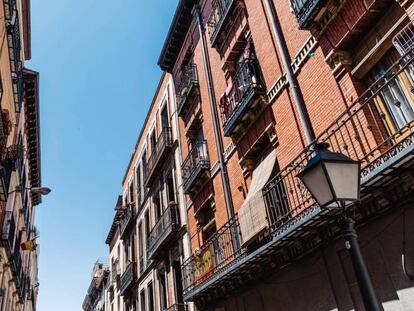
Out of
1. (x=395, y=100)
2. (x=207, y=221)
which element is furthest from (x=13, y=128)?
(x=395, y=100)

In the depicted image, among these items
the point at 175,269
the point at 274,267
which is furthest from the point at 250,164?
the point at 175,269

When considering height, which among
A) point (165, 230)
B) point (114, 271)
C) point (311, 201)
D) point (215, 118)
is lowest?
point (311, 201)

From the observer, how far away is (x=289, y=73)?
26.7ft

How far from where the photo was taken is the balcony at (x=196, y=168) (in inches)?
491

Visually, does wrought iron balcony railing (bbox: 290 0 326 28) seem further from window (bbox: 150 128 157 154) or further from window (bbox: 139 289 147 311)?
window (bbox: 139 289 147 311)

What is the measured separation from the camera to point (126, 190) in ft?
85.2

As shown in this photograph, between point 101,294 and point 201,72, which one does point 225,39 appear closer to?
point 201,72

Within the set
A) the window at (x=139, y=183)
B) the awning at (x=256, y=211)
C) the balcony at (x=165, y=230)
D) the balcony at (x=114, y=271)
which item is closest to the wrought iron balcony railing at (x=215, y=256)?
the awning at (x=256, y=211)

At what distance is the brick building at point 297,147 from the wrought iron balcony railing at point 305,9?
0.03m

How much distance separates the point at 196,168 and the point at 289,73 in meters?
5.55

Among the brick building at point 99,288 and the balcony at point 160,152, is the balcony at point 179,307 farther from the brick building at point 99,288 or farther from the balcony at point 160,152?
the brick building at point 99,288

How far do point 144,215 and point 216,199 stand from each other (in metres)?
8.99

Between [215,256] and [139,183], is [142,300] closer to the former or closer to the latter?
[139,183]

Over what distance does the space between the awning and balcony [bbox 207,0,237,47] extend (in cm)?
463
